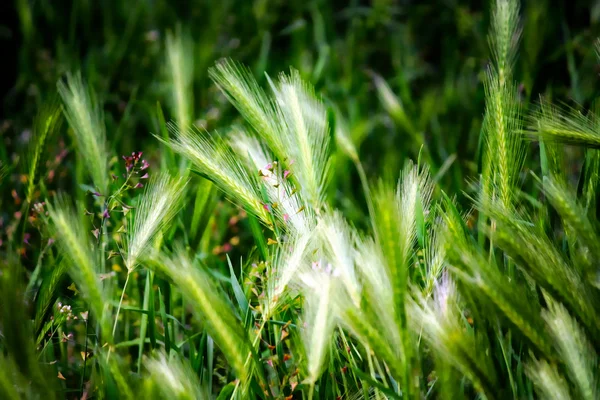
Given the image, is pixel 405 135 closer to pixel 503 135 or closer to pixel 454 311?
pixel 503 135

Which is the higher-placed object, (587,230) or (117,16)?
(117,16)

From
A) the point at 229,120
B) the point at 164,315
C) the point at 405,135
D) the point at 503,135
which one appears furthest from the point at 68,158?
the point at 503,135

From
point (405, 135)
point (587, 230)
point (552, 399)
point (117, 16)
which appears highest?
point (117, 16)

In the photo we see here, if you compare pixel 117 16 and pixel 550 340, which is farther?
pixel 117 16

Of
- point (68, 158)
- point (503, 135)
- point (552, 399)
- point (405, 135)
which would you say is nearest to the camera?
point (552, 399)

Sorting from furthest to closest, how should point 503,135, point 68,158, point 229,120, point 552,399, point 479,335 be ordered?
point 229,120
point 68,158
point 503,135
point 479,335
point 552,399

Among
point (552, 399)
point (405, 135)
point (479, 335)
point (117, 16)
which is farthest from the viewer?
point (117, 16)

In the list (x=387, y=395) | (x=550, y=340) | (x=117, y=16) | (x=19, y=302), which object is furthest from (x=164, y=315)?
(x=117, y=16)

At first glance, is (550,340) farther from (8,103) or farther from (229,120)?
(8,103)

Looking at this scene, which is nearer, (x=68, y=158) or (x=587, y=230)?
(x=587, y=230)
